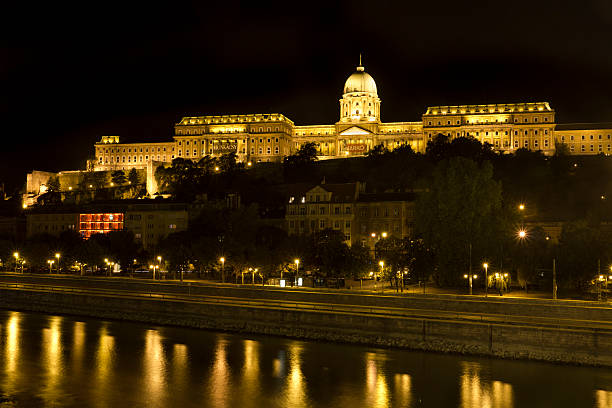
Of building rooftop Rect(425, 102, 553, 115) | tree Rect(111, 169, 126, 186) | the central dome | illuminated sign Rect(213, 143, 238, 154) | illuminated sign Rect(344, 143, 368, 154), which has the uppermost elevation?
the central dome

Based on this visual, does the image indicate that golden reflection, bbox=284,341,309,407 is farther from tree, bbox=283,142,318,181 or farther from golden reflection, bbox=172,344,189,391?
tree, bbox=283,142,318,181

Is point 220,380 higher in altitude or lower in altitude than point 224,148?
lower

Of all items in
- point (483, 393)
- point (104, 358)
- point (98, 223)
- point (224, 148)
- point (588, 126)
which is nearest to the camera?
point (483, 393)

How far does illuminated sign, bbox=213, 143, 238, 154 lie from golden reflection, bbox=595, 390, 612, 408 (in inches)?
5289

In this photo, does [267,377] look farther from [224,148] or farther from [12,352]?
[224,148]

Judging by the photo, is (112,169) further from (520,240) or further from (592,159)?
(520,240)

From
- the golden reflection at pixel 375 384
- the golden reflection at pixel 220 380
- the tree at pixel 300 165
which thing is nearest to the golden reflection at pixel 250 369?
the golden reflection at pixel 220 380

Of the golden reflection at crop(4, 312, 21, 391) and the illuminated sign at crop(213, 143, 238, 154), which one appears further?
the illuminated sign at crop(213, 143, 238, 154)

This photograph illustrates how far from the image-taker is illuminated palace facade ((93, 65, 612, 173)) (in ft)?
472

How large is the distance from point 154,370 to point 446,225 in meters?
23.8

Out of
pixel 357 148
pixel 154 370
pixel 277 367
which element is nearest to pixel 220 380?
pixel 277 367

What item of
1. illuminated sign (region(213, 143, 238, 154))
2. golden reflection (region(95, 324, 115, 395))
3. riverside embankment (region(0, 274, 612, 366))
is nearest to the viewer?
golden reflection (region(95, 324, 115, 395))

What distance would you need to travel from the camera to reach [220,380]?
31234 mm

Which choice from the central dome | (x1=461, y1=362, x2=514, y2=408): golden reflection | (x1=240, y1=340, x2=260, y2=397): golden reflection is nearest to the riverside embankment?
(x1=240, y1=340, x2=260, y2=397): golden reflection
